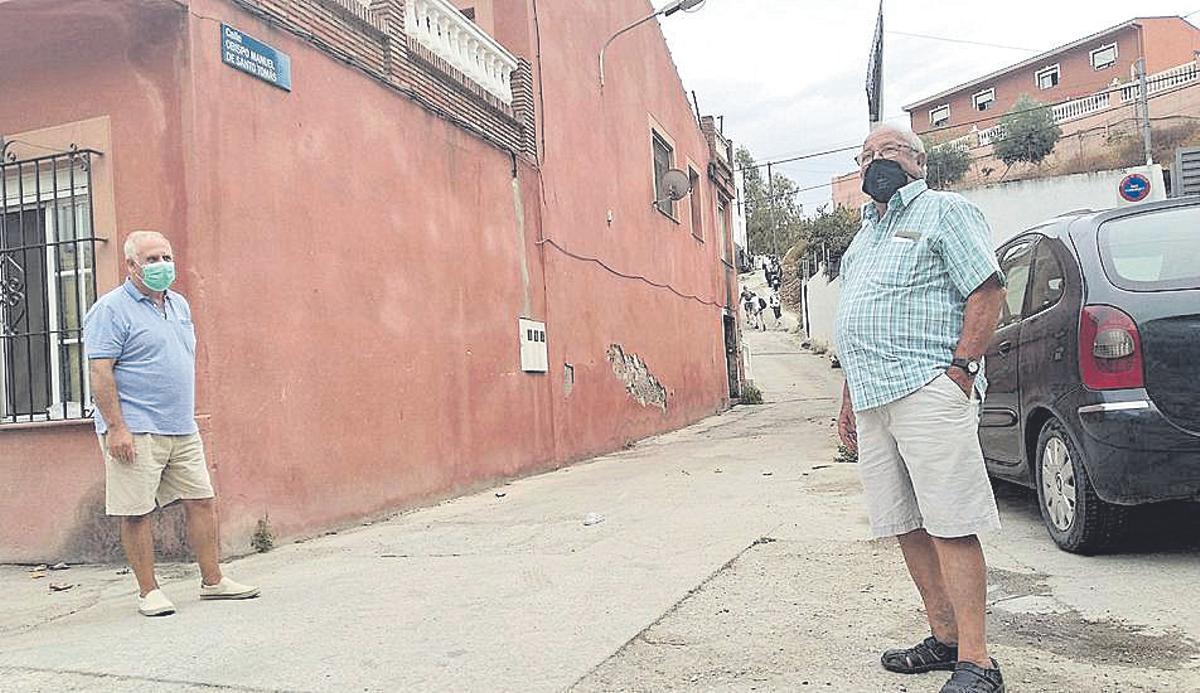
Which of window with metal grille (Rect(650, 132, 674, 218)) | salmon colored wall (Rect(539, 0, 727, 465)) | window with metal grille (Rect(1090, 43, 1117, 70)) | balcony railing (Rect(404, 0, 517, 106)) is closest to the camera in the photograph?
balcony railing (Rect(404, 0, 517, 106))

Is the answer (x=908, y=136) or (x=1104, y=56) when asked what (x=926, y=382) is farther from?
(x=1104, y=56)

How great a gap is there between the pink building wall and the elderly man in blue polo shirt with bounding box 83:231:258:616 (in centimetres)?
80

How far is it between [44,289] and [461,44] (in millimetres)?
4142

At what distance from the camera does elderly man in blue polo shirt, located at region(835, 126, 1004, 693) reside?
2793mm

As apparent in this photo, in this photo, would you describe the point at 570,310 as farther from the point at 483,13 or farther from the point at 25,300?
the point at 25,300

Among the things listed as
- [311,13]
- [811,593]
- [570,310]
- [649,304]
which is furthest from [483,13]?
[811,593]

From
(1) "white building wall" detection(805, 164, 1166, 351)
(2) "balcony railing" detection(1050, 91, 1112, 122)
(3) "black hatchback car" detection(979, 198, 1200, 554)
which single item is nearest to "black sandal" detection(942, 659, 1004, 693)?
(3) "black hatchback car" detection(979, 198, 1200, 554)

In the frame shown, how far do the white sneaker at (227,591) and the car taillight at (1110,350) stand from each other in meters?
3.64

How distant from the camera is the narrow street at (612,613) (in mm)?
3125

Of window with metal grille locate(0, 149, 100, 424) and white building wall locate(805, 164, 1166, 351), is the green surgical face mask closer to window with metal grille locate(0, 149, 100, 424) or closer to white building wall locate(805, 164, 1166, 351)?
window with metal grille locate(0, 149, 100, 424)

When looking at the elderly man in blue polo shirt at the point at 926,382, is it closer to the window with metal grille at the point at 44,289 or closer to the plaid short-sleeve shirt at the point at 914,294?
the plaid short-sleeve shirt at the point at 914,294

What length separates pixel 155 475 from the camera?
4.28 m

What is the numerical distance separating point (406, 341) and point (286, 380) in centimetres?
140

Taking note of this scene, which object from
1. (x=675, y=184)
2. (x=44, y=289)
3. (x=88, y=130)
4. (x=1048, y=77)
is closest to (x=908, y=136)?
(x=88, y=130)
